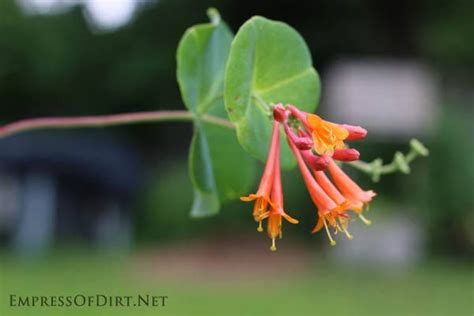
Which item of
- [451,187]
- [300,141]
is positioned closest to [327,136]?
[300,141]

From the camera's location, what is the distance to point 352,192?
23.5 inches

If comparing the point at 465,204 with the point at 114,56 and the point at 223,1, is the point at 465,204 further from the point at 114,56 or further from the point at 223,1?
the point at 114,56

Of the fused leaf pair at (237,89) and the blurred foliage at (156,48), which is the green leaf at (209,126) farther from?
the blurred foliage at (156,48)

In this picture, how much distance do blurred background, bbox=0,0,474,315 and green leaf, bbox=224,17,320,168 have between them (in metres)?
2.61

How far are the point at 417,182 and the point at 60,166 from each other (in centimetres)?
274

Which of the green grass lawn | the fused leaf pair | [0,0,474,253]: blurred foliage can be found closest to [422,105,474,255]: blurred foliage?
the green grass lawn

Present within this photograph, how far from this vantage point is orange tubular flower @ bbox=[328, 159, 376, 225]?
58cm

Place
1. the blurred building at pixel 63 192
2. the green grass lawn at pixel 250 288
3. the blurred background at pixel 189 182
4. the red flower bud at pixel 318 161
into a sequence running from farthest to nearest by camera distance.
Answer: the blurred building at pixel 63 192 < the blurred background at pixel 189 182 < the green grass lawn at pixel 250 288 < the red flower bud at pixel 318 161

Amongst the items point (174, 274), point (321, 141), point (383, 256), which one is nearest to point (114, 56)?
point (174, 274)

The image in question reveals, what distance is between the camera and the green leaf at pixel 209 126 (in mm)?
725

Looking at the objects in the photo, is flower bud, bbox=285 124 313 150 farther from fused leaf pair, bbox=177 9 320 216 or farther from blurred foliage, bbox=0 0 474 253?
blurred foliage, bbox=0 0 474 253

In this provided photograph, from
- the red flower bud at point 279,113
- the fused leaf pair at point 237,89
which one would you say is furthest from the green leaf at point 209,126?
the red flower bud at point 279,113

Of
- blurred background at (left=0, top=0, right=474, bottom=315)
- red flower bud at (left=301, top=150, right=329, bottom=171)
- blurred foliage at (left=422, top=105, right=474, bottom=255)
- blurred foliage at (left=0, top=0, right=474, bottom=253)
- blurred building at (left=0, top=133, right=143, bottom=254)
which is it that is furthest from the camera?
blurred foliage at (left=0, top=0, right=474, bottom=253)

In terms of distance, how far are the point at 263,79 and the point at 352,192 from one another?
154 millimetres
